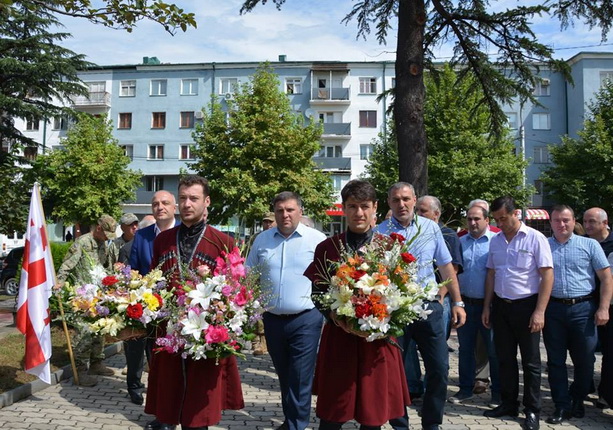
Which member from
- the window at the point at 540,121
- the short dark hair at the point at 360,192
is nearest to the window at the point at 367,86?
the window at the point at 540,121

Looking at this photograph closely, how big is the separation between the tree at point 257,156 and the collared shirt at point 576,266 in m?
21.8

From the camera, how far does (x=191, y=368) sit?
12.7ft

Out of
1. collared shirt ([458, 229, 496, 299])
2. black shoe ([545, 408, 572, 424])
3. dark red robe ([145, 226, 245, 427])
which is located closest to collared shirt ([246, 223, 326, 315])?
dark red robe ([145, 226, 245, 427])

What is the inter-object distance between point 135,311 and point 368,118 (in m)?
41.3

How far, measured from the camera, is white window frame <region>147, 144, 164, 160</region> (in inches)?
1759

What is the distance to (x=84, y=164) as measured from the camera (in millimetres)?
32062

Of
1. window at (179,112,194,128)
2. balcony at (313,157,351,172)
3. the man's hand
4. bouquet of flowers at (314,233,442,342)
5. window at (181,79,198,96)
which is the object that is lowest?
the man's hand

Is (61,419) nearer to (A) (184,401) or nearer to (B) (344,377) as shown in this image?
(A) (184,401)

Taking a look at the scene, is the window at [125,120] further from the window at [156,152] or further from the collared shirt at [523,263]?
the collared shirt at [523,263]

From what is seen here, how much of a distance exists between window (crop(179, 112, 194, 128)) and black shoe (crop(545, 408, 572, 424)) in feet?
136

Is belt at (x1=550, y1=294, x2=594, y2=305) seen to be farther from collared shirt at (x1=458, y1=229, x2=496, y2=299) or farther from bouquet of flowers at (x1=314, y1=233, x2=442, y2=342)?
bouquet of flowers at (x1=314, y1=233, x2=442, y2=342)

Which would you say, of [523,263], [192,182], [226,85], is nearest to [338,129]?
[226,85]

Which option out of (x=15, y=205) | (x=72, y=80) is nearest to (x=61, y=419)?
(x=15, y=205)

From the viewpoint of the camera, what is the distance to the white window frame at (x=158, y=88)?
44.7 m
